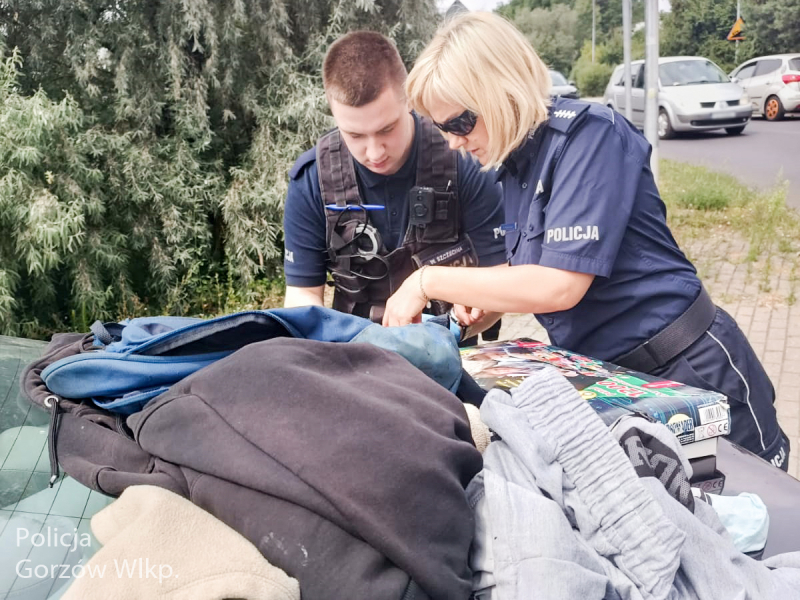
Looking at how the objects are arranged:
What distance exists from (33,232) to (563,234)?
4.12m

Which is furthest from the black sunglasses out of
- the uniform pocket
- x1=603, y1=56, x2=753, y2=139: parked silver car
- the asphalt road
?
x1=603, y1=56, x2=753, y2=139: parked silver car

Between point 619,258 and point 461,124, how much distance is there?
1.83ft

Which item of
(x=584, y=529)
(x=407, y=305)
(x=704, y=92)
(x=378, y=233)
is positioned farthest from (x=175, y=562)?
(x=704, y=92)

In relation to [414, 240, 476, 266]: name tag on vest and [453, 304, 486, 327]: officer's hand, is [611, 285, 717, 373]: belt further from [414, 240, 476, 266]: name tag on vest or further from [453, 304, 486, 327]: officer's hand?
[414, 240, 476, 266]: name tag on vest

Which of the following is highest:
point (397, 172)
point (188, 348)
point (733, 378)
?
point (397, 172)

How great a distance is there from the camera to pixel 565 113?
1907mm

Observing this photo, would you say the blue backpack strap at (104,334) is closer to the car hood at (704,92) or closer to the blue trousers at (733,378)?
the blue trousers at (733,378)

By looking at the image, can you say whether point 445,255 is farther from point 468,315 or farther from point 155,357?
point 155,357

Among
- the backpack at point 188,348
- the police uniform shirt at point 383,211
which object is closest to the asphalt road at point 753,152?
the police uniform shirt at point 383,211

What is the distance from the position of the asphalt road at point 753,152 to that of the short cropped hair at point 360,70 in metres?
7.81

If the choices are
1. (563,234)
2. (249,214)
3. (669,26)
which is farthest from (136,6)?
(669,26)

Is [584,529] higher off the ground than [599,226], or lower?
lower

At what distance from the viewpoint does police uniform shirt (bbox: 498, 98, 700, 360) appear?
181cm

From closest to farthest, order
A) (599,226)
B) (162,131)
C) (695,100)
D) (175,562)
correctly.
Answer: (175,562) < (599,226) < (162,131) < (695,100)
